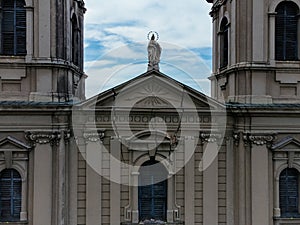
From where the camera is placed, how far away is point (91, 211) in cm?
1670

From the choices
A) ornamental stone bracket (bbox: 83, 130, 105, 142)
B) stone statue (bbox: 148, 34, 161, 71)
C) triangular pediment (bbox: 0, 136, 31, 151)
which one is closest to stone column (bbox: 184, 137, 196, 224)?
stone statue (bbox: 148, 34, 161, 71)

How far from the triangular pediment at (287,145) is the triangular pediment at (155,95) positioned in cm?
235

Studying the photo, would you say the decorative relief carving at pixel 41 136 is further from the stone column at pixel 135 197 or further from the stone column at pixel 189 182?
the stone column at pixel 189 182

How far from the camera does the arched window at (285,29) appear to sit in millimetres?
17172

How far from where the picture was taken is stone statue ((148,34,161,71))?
56.0 ft

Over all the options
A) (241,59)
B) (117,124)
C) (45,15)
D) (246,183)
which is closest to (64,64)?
(45,15)

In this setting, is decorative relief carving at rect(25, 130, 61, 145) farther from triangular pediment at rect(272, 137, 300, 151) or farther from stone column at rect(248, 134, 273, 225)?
triangular pediment at rect(272, 137, 300, 151)

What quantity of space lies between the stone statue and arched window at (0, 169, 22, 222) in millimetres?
6027

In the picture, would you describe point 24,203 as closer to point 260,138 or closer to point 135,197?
point 135,197

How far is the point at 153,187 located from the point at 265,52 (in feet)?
20.4

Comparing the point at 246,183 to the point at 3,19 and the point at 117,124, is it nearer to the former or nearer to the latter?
the point at 117,124

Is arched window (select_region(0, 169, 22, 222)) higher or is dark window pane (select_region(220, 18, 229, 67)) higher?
dark window pane (select_region(220, 18, 229, 67))

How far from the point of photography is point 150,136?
1683 cm

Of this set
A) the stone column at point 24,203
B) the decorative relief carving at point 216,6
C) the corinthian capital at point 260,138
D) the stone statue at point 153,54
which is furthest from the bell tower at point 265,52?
the stone column at point 24,203
